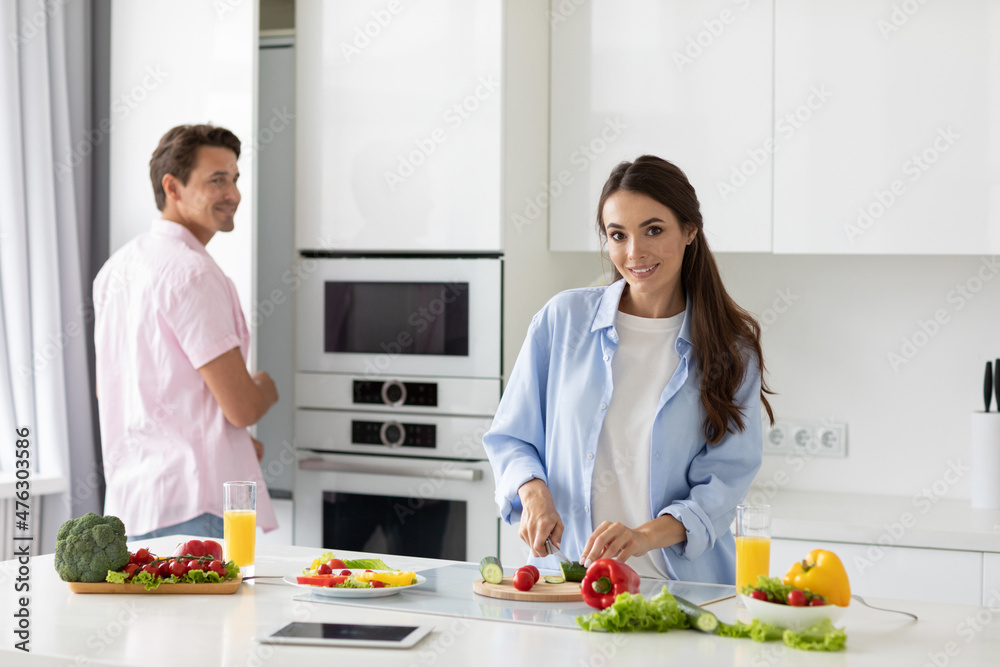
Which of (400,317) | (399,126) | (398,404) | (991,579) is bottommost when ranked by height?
(991,579)

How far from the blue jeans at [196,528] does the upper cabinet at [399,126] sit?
32.5 inches

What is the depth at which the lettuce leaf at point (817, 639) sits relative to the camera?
131 cm

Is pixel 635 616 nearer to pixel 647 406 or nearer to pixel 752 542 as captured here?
pixel 752 542

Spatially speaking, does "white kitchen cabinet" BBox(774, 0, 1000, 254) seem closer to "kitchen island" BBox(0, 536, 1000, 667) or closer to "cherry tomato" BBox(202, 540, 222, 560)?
"kitchen island" BBox(0, 536, 1000, 667)

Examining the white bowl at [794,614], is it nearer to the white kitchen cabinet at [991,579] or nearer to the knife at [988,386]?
the white kitchen cabinet at [991,579]

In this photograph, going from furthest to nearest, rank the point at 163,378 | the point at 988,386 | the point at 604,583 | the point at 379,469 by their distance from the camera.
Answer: the point at 379,469 → the point at 988,386 → the point at 163,378 → the point at 604,583

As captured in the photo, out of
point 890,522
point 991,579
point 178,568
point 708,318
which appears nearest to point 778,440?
point 890,522

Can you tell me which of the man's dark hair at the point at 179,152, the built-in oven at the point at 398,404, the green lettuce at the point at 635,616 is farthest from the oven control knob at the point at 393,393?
the green lettuce at the point at 635,616

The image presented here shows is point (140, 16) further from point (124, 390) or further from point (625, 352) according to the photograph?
point (625, 352)

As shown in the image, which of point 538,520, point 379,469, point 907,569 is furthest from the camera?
point 379,469

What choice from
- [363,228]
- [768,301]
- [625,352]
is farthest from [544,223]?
[625,352]

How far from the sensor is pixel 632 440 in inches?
74.1

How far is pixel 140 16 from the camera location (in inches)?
113

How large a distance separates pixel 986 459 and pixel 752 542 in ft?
4.75
